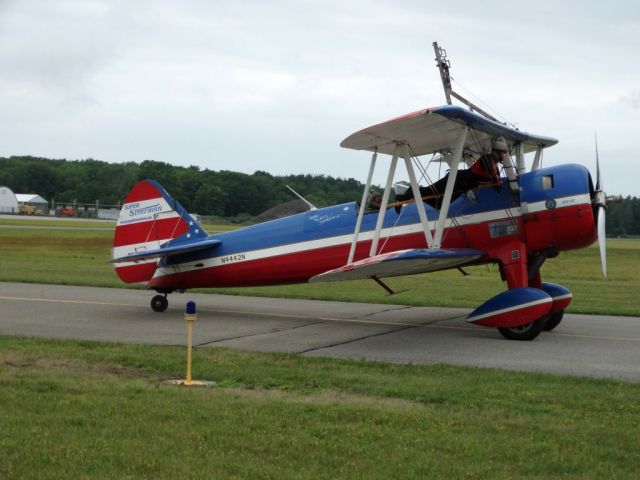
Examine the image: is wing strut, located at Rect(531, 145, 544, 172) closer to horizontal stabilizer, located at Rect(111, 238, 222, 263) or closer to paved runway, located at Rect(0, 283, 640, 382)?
paved runway, located at Rect(0, 283, 640, 382)

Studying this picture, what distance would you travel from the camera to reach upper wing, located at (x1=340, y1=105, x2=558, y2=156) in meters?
11.9

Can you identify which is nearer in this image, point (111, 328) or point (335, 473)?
point (335, 473)

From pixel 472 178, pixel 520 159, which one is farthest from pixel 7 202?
pixel 520 159

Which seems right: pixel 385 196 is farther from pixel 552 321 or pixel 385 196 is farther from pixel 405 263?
pixel 552 321

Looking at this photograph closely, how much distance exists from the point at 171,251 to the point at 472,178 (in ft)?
20.0

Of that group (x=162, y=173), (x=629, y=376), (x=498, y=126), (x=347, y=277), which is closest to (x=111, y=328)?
(x=347, y=277)

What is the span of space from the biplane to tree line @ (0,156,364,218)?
29.8ft

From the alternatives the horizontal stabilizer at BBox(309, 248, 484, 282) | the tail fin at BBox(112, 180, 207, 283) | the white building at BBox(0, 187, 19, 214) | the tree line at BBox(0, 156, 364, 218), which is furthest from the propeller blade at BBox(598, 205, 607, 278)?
the white building at BBox(0, 187, 19, 214)

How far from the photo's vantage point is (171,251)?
617 inches

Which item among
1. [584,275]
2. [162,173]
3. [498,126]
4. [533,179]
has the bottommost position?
[584,275]

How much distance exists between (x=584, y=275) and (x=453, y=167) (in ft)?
68.9

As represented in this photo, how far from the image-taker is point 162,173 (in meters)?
95.8

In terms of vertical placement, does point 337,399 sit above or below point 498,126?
below

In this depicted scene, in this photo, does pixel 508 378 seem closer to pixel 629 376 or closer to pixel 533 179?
pixel 629 376
